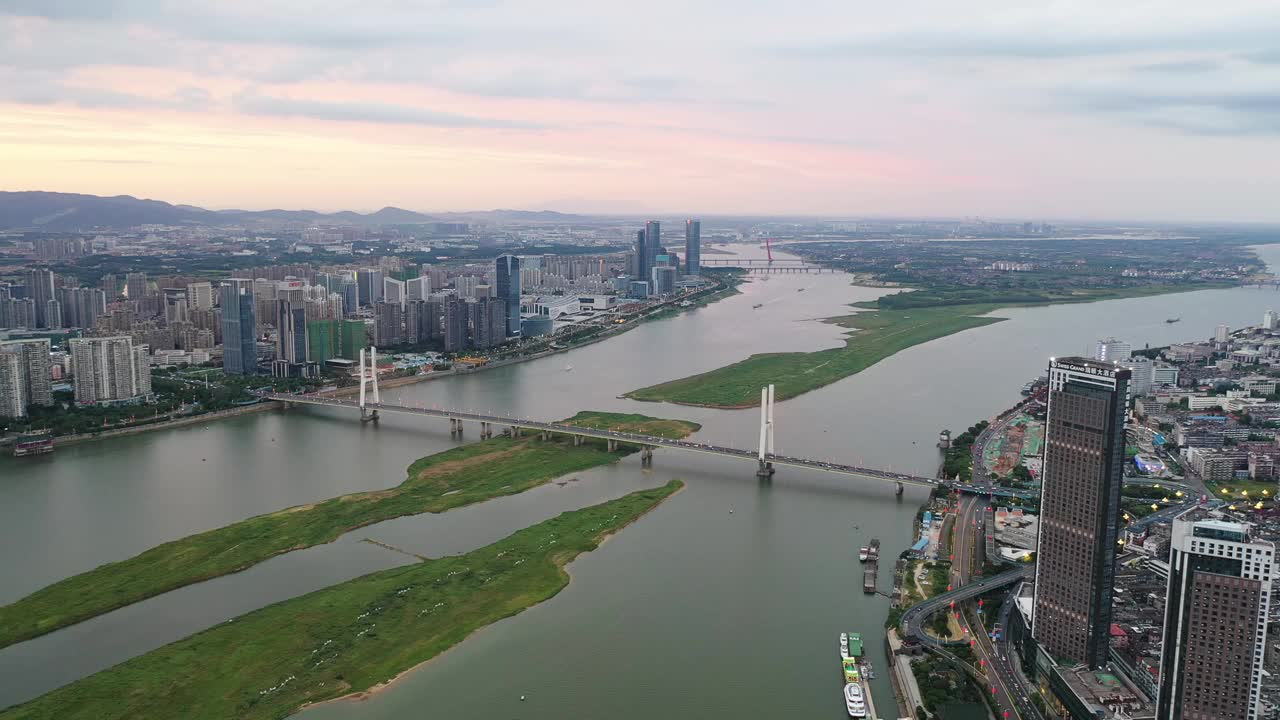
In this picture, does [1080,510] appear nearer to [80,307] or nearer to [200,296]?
[200,296]

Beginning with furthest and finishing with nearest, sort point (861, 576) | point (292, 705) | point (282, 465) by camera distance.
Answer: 1. point (282, 465)
2. point (861, 576)
3. point (292, 705)

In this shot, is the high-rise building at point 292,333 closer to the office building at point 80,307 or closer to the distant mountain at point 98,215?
the office building at point 80,307

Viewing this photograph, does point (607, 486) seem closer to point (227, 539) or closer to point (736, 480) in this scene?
point (736, 480)

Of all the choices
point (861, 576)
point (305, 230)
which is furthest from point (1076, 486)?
point (305, 230)

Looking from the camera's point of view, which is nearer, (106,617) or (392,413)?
(106,617)

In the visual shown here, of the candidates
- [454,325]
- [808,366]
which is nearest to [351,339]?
[454,325]

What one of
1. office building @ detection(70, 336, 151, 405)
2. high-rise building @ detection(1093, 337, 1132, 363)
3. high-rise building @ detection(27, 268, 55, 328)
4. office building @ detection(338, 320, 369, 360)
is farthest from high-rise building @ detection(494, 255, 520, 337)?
high-rise building @ detection(1093, 337, 1132, 363)
